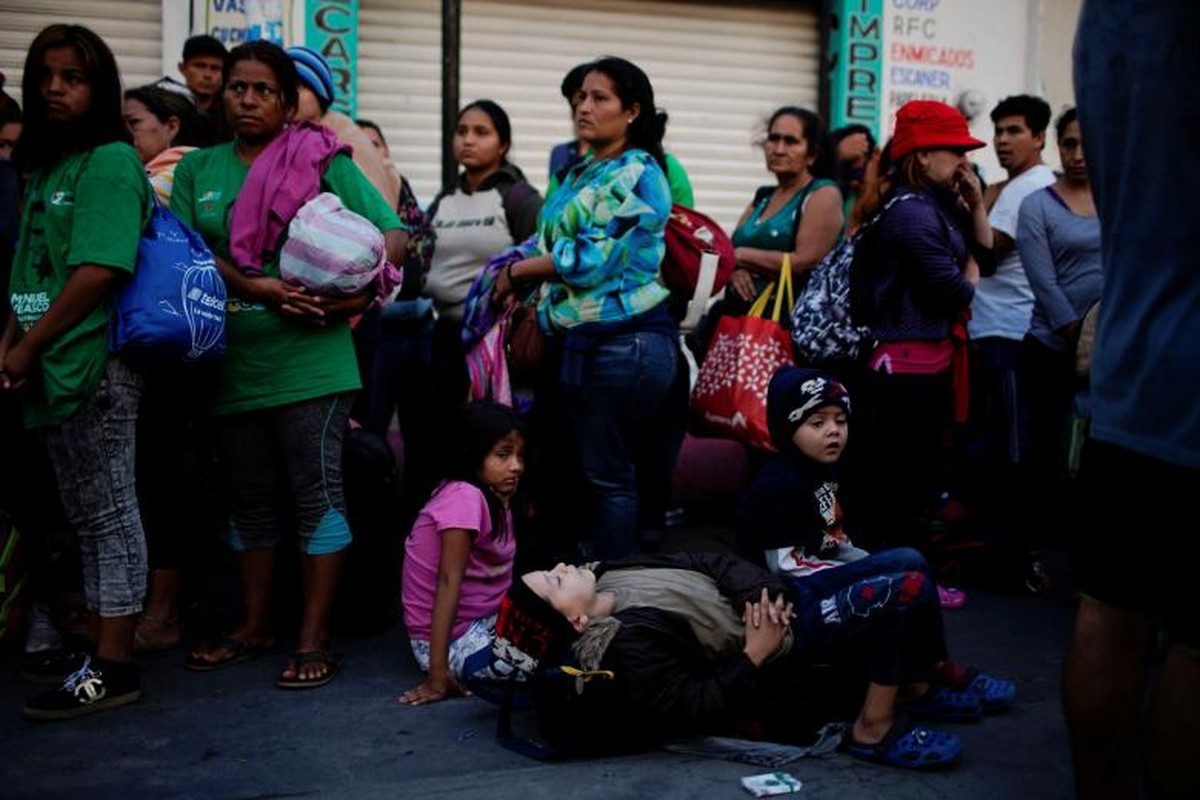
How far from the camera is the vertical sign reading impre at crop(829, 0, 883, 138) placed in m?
9.52

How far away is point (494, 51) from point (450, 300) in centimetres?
382

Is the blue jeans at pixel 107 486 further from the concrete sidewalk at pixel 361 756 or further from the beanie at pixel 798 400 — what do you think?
the beanie at pixel 798 400

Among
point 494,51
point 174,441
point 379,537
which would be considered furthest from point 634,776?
point 494,51

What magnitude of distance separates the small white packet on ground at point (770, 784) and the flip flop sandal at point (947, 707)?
60 cm

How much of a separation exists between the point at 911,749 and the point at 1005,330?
2809mm

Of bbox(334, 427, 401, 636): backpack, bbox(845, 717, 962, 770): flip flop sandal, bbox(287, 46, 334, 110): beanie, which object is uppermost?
bbox(287, 46, 334, 110): beanie

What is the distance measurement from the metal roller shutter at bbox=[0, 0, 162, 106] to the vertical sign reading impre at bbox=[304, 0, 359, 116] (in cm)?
97

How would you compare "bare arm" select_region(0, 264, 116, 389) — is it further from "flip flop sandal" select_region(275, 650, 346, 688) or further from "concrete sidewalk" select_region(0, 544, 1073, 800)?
"flip flop sandal" select_region(275, 650, 346, 688)

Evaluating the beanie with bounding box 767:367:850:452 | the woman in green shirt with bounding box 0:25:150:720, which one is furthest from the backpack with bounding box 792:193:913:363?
the woman in green shirt with bounding box 0:25:150:720

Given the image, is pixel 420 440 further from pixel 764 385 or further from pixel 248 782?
pixel 248 782

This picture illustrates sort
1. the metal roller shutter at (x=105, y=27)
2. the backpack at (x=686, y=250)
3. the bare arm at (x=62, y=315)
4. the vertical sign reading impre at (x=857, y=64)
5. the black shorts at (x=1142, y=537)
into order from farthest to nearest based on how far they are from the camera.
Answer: the vertical sign reading impre at (x=857, y=64), the metal roller shutter at (x=105, y=27), the backpack at (x=686, y=250), the bare arm at (x=62, y=315), the black shorts at (x=1142, y=537)

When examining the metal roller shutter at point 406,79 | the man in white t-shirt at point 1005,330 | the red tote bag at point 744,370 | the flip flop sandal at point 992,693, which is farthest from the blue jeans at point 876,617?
the metal roller shutter at point 406,79

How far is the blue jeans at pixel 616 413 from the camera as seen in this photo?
475cm

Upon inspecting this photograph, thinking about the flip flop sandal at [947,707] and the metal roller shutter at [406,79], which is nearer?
the flip flop sandal at [947,707]
